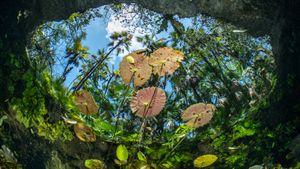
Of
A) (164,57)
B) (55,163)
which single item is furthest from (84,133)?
(164,57)

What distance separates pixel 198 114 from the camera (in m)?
2.55

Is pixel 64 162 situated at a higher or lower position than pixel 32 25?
lower

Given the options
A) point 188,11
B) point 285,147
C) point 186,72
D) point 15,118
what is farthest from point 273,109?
point 186,72

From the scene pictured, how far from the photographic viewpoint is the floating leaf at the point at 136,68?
2.36m

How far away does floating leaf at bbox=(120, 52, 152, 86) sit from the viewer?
236cm

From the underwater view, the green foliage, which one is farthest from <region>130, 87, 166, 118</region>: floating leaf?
the green foliage

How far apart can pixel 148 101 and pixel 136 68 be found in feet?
0.64

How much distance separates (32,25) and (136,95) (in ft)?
5.07

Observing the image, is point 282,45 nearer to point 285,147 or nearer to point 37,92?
point 285,147

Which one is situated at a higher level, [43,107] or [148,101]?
[148,101]

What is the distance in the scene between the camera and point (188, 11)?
3783 mm

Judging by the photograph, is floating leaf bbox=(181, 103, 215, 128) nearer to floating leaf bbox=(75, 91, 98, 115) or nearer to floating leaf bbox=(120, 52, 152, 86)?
floating leaf bbox=(120, 52, 152, 86)

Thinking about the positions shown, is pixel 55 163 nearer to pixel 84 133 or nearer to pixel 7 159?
pixel 84 133

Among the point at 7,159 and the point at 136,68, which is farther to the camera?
the point at 136,68
